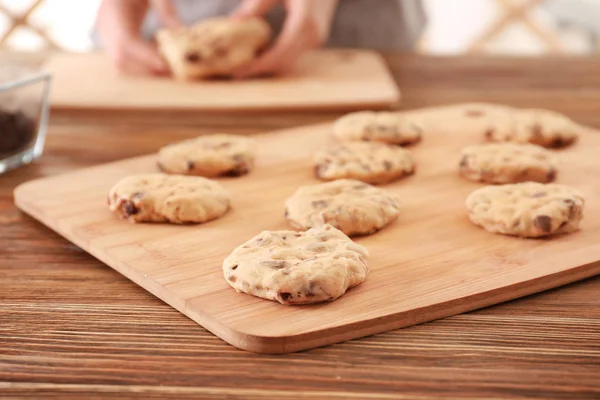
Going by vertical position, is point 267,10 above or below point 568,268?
above

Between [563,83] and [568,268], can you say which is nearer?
[568,268]

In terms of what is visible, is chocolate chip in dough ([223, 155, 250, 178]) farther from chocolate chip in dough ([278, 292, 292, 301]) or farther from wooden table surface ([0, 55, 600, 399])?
chocolate chip in dough ([278, 292, 292, 301])

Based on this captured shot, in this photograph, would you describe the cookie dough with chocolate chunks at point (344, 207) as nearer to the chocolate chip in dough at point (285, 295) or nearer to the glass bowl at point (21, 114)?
the chocolate chip in dough at point (285, 295)

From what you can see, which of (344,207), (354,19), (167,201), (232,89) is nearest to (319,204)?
(344,207)

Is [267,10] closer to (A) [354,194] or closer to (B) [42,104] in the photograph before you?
(B) [42,104]

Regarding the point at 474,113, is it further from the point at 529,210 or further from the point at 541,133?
the point at 529,210

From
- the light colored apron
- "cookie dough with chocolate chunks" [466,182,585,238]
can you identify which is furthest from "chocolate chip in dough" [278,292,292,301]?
the light colored apron

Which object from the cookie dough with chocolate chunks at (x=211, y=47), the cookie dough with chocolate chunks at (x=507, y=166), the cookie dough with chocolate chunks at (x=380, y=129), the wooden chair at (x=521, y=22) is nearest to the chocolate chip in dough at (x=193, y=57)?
the cookie dough with chocolate chunks at (x=211, y=47)

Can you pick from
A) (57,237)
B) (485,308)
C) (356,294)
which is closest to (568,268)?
(485,308)
